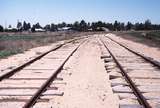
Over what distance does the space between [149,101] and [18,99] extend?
2.95 meters

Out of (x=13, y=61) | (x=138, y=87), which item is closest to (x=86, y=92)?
(x=138, y=87)

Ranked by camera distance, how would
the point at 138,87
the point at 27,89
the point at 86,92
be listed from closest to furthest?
1. the point at 86,92
2. the point at 27,89
3. the point at 138,87

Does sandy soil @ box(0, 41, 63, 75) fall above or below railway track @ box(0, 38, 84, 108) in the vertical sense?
below

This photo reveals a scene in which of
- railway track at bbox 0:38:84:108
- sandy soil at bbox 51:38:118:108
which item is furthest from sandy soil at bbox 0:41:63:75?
sandy soil at bbox 51:38:118:108

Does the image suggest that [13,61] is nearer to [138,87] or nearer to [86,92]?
[138,87]

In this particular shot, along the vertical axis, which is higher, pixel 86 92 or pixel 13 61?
pixel 86 92

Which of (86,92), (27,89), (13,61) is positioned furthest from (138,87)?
(13,61)

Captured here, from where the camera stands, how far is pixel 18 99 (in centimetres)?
945

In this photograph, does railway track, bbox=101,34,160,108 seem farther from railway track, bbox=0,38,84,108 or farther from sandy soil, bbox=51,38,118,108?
railway track, bbox=0,38,84,108

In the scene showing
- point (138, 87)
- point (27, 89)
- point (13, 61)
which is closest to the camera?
point (27, 89)

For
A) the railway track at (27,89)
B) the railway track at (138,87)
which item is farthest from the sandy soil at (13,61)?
the railway track at (138,87)

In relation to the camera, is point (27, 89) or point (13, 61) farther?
point (13, 61)

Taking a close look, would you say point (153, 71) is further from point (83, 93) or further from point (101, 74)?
point (83, 93)

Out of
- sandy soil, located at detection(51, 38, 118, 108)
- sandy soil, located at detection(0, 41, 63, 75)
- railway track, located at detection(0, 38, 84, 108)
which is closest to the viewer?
railway track, located at detection(0, 38, 84, 108)
